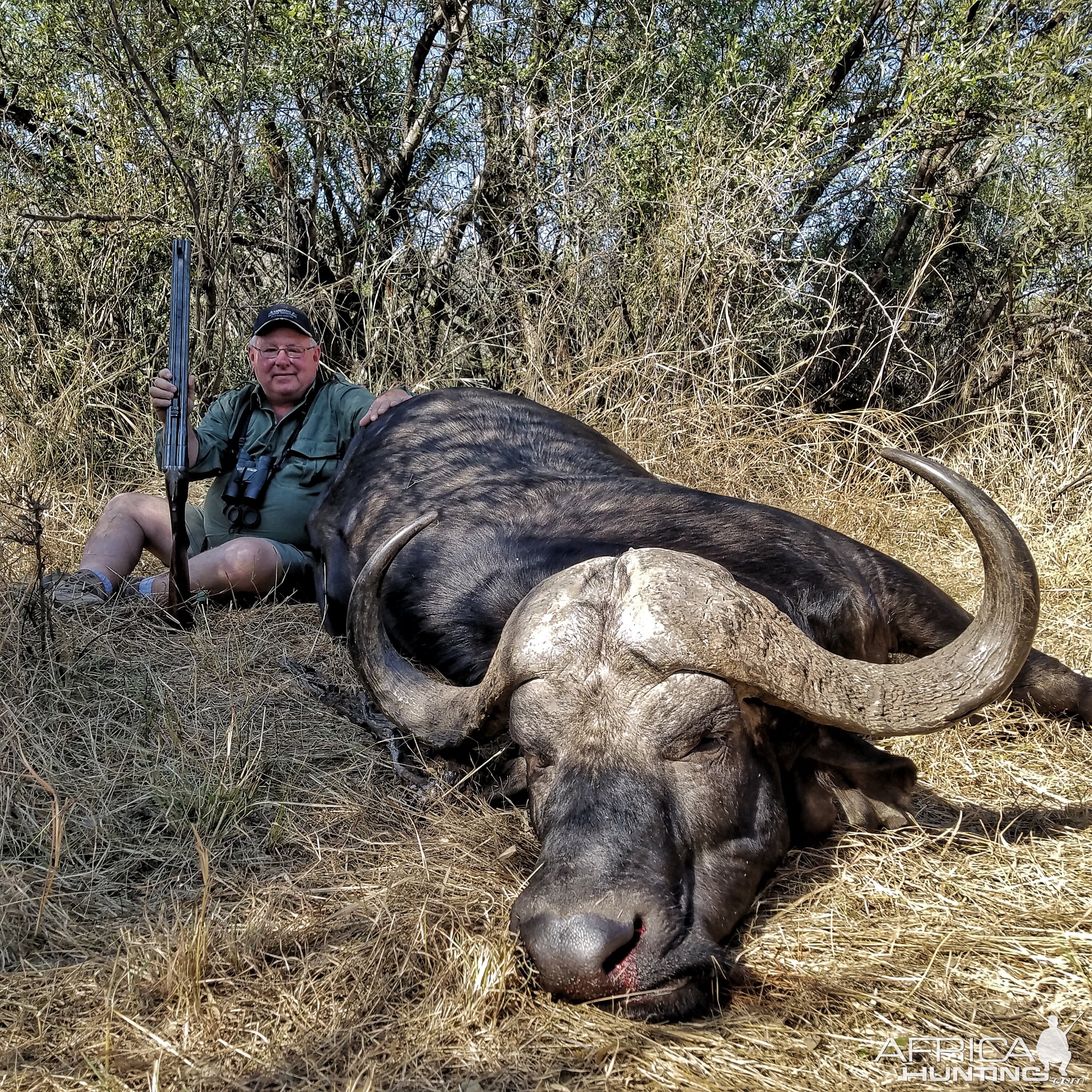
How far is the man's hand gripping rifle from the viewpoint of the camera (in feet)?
13.9

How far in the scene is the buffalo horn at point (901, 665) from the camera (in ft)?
7.52

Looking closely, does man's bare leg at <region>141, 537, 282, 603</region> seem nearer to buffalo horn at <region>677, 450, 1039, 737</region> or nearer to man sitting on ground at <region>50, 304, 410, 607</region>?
man sitting on ground at <region>50, 304, 410, 607</region>

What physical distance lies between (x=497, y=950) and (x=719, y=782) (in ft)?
2.07

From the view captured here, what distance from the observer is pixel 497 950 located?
2.14 meters

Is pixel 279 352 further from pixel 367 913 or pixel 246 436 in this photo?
pixel 367 913

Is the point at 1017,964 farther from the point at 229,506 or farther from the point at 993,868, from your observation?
the point at 229,506

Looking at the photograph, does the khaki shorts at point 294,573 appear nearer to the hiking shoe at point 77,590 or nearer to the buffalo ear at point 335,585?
the buffalo ear at point 335,585

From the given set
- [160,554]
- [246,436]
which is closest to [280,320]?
[246,436]

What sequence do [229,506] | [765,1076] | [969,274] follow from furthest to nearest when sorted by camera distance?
[969,274], [229,506], [765,1076]

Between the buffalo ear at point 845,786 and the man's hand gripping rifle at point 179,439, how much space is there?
9.00 ft

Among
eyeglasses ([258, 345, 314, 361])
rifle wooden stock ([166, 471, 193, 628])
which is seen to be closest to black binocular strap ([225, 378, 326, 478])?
eyeglasses ([258, 345, 314, 361])

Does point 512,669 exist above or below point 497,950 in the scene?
above

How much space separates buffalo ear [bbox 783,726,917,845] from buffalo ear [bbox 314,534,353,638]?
208 centimetres

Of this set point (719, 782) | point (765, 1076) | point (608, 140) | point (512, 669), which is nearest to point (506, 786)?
point (512, 669)
